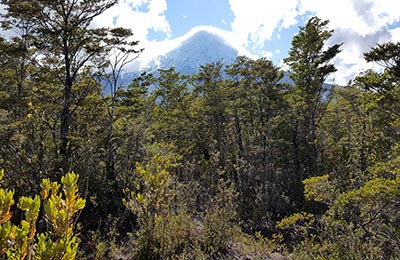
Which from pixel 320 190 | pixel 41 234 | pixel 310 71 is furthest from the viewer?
pixel 310 71

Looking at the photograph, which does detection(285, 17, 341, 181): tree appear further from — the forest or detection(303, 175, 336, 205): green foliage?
detection(303, 175, 336, 205): green foliage

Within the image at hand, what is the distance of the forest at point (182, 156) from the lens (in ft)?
14.0

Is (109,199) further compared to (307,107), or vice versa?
(307,107)

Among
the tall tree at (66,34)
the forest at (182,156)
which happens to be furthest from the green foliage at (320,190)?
the tall tree at (66,34)

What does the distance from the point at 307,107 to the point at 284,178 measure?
388 cm

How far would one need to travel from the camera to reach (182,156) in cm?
866

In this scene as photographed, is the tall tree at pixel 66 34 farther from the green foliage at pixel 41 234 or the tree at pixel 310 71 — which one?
the tree at pixel 310 71

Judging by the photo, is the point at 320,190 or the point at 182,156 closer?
the point at 320,190

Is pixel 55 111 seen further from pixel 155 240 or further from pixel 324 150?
pixel 324 150

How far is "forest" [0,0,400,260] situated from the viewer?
4.27 metres

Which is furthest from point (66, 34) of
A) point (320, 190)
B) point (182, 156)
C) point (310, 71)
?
point (310, 71)

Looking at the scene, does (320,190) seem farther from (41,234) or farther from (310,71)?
(310,71)

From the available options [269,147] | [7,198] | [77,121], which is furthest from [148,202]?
[269,147]

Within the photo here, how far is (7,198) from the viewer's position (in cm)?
126
